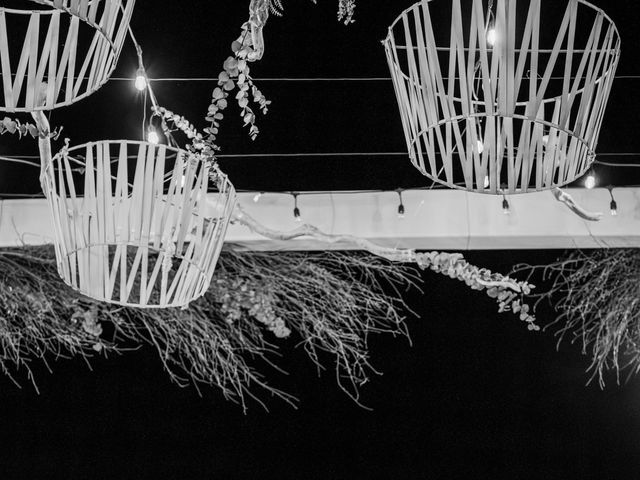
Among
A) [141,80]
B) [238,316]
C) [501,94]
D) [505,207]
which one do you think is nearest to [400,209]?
[505,207]

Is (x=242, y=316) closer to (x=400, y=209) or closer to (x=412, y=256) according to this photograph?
(x=400, y=209)

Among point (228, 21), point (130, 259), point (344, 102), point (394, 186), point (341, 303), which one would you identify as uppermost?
point (228, 21)

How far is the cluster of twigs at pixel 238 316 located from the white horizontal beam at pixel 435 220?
0.15 metres

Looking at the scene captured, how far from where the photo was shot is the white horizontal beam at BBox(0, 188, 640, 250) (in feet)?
9.47

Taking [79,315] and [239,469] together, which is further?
[239,469]

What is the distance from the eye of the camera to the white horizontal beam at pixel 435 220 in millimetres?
2887

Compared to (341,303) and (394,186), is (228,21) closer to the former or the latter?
(394,186)

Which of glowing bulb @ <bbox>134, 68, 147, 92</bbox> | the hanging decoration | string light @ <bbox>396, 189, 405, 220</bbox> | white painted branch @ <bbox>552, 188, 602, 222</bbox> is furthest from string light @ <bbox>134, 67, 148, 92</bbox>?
string light @ <bbox>396, 189, 405, 220</bbox>

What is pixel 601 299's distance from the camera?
3.22 m

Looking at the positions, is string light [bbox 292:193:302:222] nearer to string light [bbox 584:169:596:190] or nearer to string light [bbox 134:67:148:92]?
string light [bbox 584:169:596:190]

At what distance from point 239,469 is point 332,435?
36 centimetres

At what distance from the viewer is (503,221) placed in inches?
114

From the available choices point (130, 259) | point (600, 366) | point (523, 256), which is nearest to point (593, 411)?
point (600, 366)

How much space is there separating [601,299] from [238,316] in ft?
4.20
